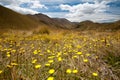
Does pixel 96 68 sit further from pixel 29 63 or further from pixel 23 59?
pixel 23 59

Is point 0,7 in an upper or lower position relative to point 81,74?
upper

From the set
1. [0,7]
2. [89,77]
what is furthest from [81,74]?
[0,7]

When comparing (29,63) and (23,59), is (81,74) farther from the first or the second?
(23,59)

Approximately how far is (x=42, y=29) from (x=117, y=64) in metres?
8.79

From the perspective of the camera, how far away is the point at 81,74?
2.48 metres

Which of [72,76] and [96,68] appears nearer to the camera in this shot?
[72,76]

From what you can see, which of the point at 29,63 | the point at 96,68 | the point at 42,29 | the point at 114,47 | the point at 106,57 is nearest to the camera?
the point at 96,68

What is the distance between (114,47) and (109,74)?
53.9 inches

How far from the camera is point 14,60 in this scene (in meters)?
3.03

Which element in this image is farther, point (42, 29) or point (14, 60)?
point (42, 29)

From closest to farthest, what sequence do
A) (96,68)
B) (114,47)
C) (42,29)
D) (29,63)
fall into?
(96,68) < (29,63) < (114,47) < (42,29)

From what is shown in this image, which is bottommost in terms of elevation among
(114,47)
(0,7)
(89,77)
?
(89,77)

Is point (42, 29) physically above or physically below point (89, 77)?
above

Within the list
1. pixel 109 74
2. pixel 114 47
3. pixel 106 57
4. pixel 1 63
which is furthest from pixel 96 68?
pixel 1 63
